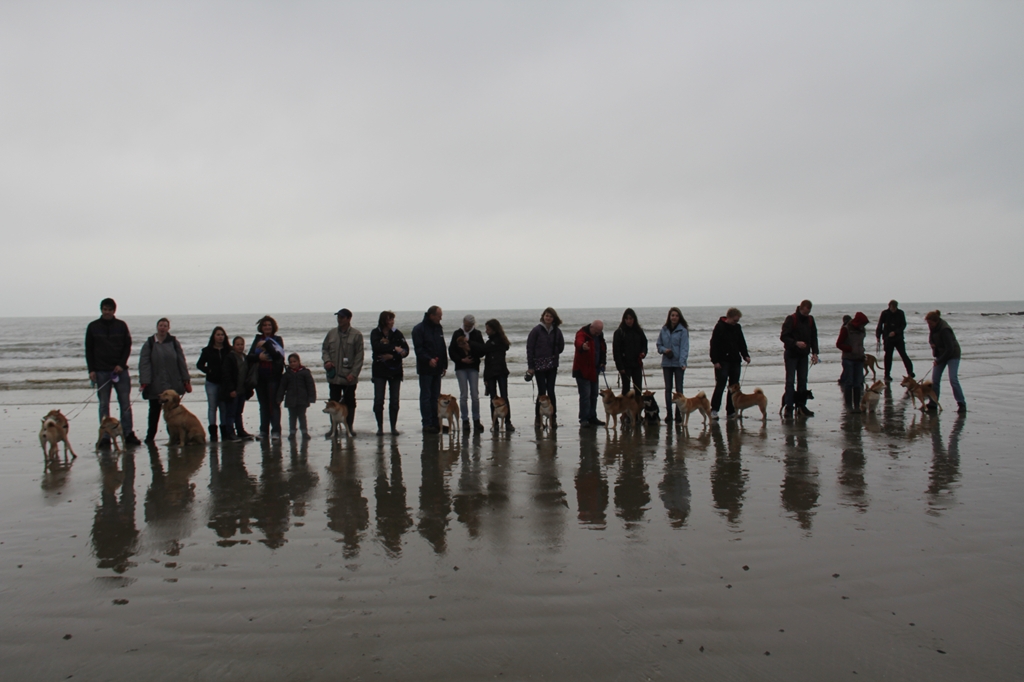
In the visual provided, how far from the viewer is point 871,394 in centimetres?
987

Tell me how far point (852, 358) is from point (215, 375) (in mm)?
9680

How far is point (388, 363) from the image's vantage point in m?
8.66

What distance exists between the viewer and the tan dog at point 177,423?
8.10 metres

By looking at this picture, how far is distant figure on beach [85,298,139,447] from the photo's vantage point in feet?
26.1

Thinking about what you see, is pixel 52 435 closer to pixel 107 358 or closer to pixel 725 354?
pixel 107 358

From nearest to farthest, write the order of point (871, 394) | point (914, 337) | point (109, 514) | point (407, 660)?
point (407, 660), point (109, 514), point (871, 394), point (914, 337)

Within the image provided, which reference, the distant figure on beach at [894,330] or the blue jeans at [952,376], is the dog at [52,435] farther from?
the distant figure on beach at [894,330]

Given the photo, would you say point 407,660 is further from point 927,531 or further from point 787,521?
point 927,531

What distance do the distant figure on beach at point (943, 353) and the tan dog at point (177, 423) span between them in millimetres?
10677

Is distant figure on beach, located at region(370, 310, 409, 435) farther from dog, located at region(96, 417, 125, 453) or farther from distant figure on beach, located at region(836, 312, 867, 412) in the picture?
distant figure on beach, located at region(836, 312, 867, 412)

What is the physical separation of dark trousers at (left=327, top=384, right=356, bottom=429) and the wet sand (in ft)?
5.70

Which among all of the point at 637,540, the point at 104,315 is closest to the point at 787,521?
the point at 637,540

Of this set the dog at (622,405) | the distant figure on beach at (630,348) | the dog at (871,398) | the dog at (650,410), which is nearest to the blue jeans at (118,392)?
the dog at (622,405)

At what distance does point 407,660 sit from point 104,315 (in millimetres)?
7187
